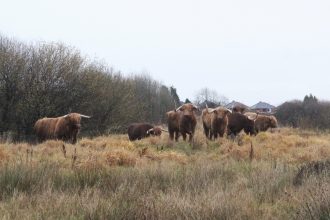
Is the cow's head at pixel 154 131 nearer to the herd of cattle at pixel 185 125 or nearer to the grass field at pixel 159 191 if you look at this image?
the herd of cattle at pixel 185 125

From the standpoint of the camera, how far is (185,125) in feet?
48.6

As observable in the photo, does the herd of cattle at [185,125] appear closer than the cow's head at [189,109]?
No

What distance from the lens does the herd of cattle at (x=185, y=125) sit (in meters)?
14.8

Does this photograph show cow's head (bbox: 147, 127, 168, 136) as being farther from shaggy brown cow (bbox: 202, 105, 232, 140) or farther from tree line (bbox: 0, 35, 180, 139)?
tree line (bbox: 0, 35, 180, 139)

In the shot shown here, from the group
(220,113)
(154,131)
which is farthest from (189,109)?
(154,131)

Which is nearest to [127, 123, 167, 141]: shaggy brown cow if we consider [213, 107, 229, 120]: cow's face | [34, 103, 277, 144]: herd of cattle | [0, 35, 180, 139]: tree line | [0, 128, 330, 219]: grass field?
[34, 103, 277, 144]: herd of cattle

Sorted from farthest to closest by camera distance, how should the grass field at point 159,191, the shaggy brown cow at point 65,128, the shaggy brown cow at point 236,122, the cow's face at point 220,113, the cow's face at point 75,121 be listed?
the shaggy brown cow at point 236,122
the shaggy brown cow at point 65,128
the cow's face at point 75,121
the cow's face at point 220,113
the grass field at point 159,191

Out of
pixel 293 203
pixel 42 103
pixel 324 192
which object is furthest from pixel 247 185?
pixel 42 103

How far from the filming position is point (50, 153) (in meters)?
10.2

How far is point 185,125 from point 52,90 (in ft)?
48.9

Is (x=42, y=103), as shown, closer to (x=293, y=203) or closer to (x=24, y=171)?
(x=24, y=171)

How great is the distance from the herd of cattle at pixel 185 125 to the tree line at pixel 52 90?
22.3ft

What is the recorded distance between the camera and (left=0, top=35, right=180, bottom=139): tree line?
25297 mm

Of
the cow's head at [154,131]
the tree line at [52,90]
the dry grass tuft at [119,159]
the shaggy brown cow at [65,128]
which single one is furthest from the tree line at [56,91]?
the dry grass tuft at [119,159]
